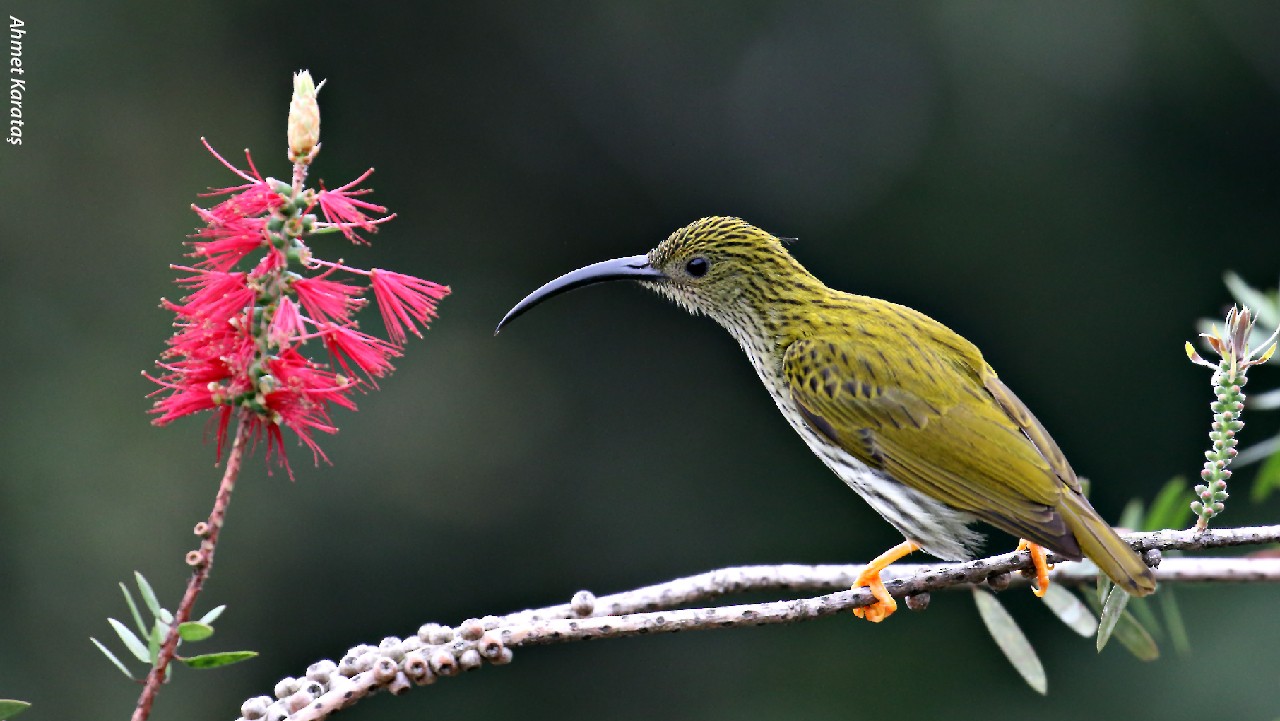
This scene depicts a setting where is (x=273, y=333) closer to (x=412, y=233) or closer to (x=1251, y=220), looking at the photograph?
(x=412, y=233)

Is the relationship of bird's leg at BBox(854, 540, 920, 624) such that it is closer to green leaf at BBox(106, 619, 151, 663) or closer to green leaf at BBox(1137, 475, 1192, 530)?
green leaf at BBox(1137, 475, 1192, 530)

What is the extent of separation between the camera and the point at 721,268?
338 cm

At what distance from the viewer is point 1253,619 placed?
5.62 m

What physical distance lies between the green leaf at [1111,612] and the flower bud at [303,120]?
3.91ft

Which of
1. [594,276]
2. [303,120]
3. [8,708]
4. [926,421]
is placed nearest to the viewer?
[8,708]

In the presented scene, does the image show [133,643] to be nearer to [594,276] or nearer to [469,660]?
[469,660]

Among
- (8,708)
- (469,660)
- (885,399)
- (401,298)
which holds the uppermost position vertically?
(885,399)

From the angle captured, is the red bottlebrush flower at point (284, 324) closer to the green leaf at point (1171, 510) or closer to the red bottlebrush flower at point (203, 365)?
the red bottlebrush flower at point (203, 365)

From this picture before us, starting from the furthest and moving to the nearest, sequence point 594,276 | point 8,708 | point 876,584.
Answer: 1. point 594,276
2. point 876,584
3. point 8,708

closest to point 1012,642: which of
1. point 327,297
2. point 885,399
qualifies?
point 885,399

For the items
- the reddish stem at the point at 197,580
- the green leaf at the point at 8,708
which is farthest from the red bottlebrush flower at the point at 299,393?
the green leaf at the point at 8,708

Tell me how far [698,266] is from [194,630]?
2.04m

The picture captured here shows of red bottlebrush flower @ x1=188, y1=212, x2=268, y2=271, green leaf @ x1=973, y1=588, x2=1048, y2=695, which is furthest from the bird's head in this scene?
red bottlebrush flower @ x1=188, y1=212, x2=268, y2=271

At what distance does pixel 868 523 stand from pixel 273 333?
607cm
